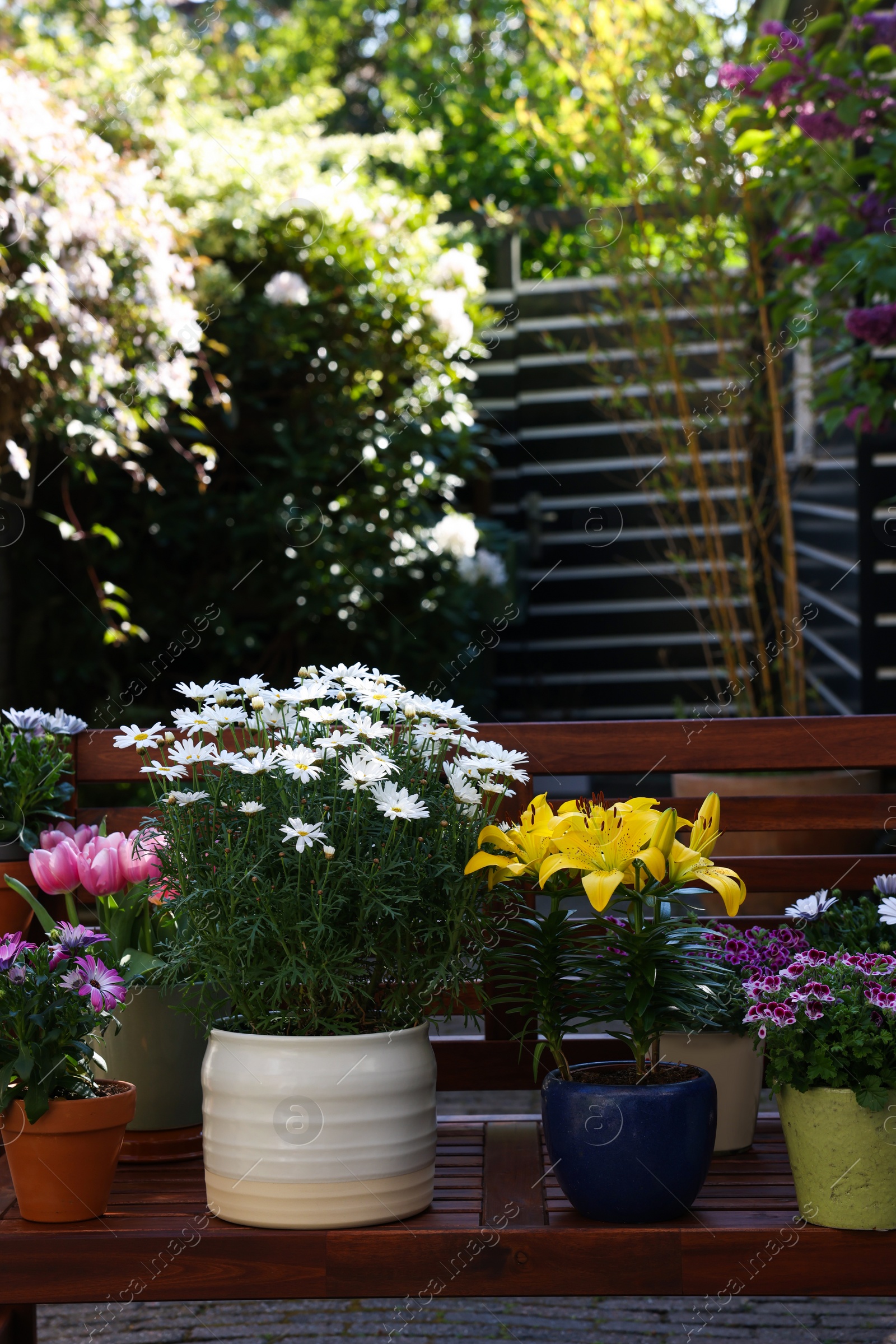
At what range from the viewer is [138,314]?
130 inches

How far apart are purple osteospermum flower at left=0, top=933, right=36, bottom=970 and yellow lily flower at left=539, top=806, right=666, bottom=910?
56 cm

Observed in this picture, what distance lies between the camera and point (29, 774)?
64.4 inches

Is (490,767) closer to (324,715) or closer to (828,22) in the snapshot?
(324,715)

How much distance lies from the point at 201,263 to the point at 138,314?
0.36 m

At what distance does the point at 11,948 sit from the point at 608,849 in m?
0.63

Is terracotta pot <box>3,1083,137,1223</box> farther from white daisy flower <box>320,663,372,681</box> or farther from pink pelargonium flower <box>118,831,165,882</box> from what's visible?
white daisy flower <box>320,663,372,681</box>

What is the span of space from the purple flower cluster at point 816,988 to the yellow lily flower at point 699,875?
83mm

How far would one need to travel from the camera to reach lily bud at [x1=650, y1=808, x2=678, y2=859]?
1.20 metres

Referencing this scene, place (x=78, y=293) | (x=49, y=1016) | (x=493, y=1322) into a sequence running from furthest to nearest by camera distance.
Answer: (x=78, y=293), (x=493, y=1322), (x=49, y=1016)

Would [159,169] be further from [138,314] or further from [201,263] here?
[138,314]

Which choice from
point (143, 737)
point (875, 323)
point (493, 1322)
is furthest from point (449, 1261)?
point (875, 323)

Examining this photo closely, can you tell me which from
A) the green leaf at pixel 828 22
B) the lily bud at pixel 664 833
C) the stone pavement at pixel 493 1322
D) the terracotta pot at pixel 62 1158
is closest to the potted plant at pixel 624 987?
the lily bud at pixel 664 833

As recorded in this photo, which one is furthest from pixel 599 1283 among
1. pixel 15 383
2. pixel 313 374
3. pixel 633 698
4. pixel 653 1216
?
pixel 633 698

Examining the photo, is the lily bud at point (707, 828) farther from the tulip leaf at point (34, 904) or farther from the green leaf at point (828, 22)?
the green leaf at point (828, 22)
